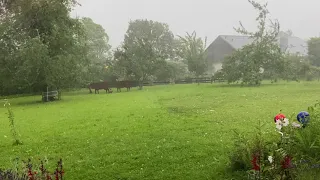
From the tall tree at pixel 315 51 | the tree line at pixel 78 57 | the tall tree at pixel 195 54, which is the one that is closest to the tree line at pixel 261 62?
the tree line at pixel 78 57

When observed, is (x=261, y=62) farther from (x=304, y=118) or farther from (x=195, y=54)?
(x=304, y=118)

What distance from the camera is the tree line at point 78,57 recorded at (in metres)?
19.7

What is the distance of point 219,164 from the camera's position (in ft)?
18.1

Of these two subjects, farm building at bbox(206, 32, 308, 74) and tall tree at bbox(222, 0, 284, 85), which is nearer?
tall tree at bbox(222, 0, 284, 85)

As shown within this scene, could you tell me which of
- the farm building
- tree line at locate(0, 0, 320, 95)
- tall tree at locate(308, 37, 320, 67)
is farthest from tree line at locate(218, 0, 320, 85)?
the farm building

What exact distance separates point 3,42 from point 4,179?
19258mm

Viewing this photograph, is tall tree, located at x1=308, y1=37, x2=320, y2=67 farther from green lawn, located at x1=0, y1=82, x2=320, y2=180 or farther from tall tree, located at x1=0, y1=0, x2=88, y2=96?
green lawn, located at x1=0, y1=82, x2=320, y2=180

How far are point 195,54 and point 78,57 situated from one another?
21786mm

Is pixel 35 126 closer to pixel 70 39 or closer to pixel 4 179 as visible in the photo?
pixel 4 179

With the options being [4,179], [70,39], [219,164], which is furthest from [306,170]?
[70,39]

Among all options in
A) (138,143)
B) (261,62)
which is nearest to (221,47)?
(261,62)

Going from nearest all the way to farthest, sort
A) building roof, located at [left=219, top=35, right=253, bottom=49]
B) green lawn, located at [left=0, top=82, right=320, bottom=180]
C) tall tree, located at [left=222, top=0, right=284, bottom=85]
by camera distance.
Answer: green lawn, located at [left=0, top=82, right=320, bottom=180] → tall tree, located at [left=222, top=0, right=284, bottom=85] → building roof, located at [left=219, top=35, right=253, bottom=49]

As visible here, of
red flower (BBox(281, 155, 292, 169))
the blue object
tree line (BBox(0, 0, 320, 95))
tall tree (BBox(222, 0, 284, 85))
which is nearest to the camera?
red flower (BBox(281, 155, 292, 169))

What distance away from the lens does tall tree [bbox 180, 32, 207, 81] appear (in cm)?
4138
